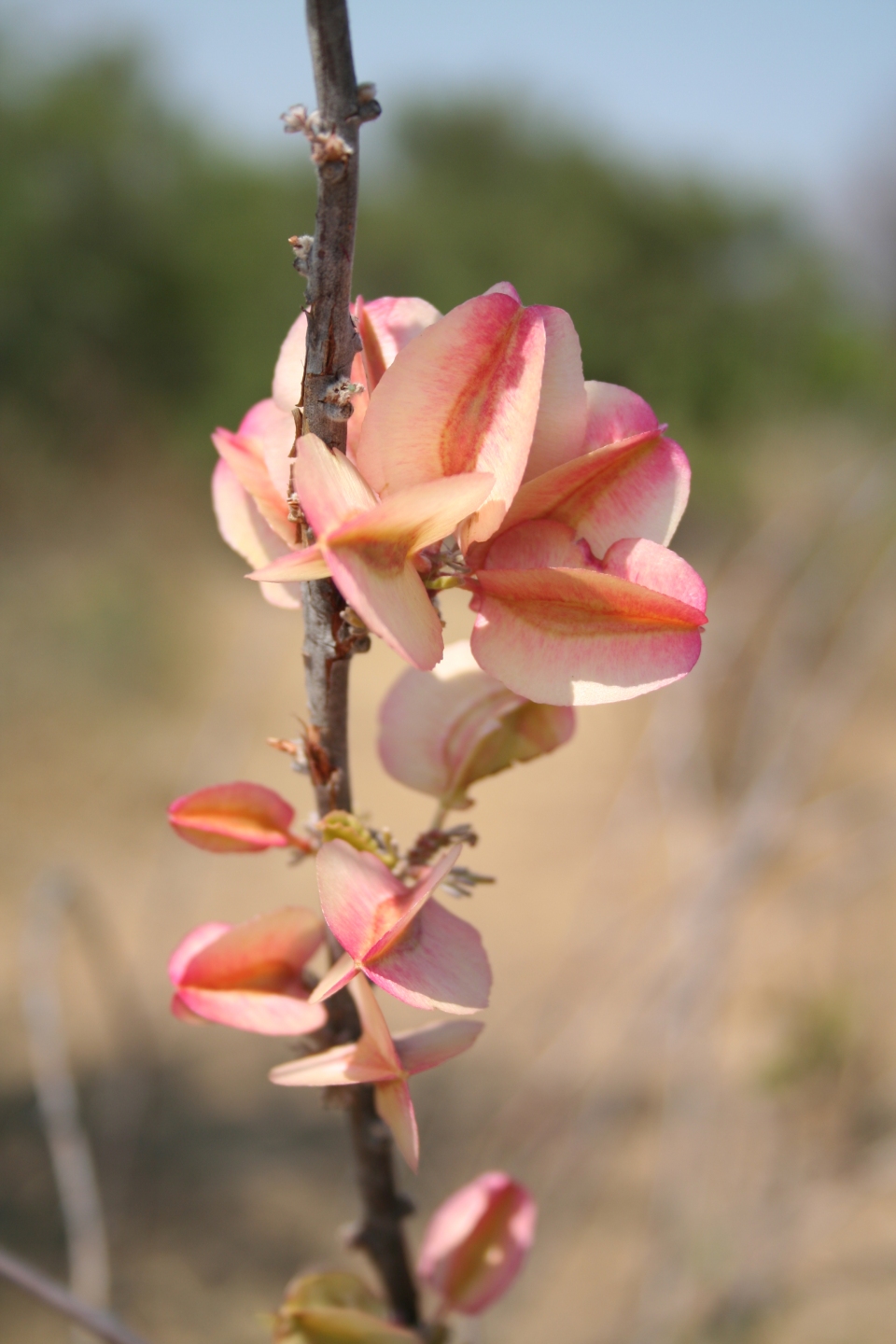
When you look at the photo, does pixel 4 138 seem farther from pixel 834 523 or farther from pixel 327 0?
pixel 327 0

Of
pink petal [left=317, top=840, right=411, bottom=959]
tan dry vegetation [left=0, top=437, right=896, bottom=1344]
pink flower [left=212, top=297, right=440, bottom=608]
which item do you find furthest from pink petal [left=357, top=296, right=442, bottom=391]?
tan dry vegetation [left=0, top=437, right=896, bottom=1344]

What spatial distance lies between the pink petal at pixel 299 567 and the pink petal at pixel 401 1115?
13 cm

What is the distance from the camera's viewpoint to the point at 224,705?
2.93m

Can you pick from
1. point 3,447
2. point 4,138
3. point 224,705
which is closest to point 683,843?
point 224,705

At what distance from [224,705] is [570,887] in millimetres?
1197

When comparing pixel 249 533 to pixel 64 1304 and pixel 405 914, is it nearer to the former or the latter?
pixel 405 914

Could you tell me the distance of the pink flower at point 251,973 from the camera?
275mm

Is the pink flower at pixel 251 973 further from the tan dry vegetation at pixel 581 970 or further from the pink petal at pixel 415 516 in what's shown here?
the tan dry vegetation at pixel 581 970

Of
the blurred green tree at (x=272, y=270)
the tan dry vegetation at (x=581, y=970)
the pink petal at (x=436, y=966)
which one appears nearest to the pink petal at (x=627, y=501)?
the pink petal at (x=436, y=966)

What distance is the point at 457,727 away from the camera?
11.9 inches

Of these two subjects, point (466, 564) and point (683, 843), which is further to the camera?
point (683, 843)

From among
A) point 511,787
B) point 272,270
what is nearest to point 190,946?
point 511,787

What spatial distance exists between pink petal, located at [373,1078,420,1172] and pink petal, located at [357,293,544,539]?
14 cm

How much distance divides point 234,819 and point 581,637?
12 cm
